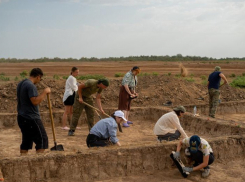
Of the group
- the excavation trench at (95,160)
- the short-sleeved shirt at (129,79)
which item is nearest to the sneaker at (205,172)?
the excavation trench at (95,160)

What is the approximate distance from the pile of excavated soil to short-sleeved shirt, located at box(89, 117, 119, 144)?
235 inches

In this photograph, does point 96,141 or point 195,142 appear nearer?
point 195,142

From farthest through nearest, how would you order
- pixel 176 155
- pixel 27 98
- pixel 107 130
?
pixel 107 130 < pixel 176 155 < pixel 27 98

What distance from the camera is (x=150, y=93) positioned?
14.1 m

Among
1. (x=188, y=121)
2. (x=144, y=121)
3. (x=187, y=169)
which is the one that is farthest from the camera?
(x=144, y=121)

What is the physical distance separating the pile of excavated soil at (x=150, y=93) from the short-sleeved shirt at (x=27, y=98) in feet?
20.4

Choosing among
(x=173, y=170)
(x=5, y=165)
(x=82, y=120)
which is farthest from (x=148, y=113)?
(x=5, y=165)

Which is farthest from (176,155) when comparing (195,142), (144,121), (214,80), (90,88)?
(144,121)

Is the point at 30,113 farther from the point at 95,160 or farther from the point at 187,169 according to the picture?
the point at 187,169

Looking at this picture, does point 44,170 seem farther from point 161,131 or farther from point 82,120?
point 82,120

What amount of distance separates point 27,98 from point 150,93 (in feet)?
30.3

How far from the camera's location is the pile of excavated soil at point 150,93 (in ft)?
39.8

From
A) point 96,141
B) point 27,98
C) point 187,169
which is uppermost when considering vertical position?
point 27,98

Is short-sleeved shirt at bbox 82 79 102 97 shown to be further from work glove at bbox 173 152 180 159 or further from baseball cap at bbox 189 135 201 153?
baseball cap at bbox 189 135 201 153
